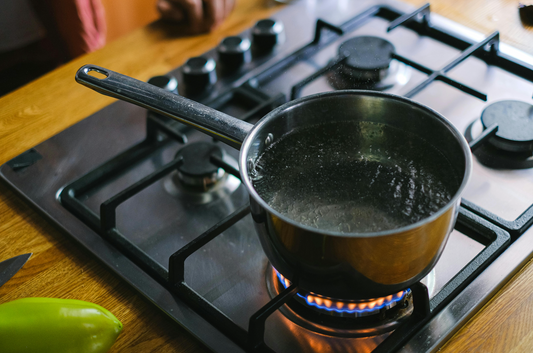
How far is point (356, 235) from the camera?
37cm

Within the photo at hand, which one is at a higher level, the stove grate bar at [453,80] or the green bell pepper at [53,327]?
the stove grate bar at [453,80]

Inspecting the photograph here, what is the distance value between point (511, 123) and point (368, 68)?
0.19m

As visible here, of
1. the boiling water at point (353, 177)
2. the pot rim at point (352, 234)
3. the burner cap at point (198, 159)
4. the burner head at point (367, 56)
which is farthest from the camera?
the burner head at point (367, 56)

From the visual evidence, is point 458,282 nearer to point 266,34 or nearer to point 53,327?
point 53,327

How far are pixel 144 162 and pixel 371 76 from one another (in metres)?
0.32

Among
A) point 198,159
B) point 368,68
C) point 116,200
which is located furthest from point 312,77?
point 116,200

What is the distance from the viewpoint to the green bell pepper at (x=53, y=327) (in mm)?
428

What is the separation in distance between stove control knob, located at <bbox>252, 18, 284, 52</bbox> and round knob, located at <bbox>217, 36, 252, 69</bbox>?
24mm

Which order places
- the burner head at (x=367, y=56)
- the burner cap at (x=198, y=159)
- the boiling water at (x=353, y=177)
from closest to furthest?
1. the boiling water at (x=353, y=177)
2. the burner cap at (x=198, y=159)
3. the burner head at (x=367, y=56)

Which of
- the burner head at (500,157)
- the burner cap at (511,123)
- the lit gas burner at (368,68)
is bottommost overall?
the burner head at (500,157)

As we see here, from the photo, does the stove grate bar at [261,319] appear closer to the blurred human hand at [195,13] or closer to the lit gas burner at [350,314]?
the lit gas burner at [350,314]

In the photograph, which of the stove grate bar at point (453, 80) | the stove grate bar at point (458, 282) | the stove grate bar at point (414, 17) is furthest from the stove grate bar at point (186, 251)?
the stove grate bar at point (414, 17)

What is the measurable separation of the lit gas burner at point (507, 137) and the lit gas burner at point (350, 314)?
9.3 inches

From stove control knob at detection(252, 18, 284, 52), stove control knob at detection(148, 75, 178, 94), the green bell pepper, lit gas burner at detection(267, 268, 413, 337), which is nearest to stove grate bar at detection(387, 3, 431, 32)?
stove control knob at detection(252, 18, 284, 52)
